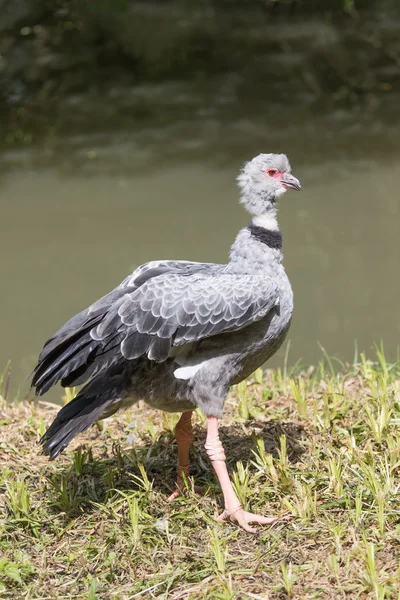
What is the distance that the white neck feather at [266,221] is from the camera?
132 inches

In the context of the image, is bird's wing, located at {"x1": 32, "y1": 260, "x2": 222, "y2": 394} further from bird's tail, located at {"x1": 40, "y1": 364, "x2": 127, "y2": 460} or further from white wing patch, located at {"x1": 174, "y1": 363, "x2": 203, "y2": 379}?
white wing patch, located at {"x1": 174, "y1": 363, "x2": 203, "y2": 379}

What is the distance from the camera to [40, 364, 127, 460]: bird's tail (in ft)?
10.5

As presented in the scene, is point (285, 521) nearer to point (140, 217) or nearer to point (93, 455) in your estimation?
point (93, 455)

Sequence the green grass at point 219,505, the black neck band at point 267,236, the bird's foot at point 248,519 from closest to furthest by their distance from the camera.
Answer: the green grass at point 219,505 < the bird's foot at point 248,519 < the black neck band at point 267,236

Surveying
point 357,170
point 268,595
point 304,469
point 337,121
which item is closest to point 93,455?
point 304,469

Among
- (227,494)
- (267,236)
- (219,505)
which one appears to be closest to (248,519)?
(227,494)

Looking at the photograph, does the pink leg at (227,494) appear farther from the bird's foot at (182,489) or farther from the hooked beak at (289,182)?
the hooked beak at (289,182)

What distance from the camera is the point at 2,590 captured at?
9.38ft

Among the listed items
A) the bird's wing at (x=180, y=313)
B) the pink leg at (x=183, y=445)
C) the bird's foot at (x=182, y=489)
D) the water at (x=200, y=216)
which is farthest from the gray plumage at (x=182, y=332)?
the water at (x=200, y=216)

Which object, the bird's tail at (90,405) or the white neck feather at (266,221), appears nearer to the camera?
the bird's tail at (90,405)

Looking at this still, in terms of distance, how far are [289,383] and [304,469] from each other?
78 centimetres

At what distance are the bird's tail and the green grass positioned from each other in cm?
27

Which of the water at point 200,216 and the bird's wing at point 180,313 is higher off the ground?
the bird's wing at point 180,313

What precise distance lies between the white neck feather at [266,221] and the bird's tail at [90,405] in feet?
2.52
